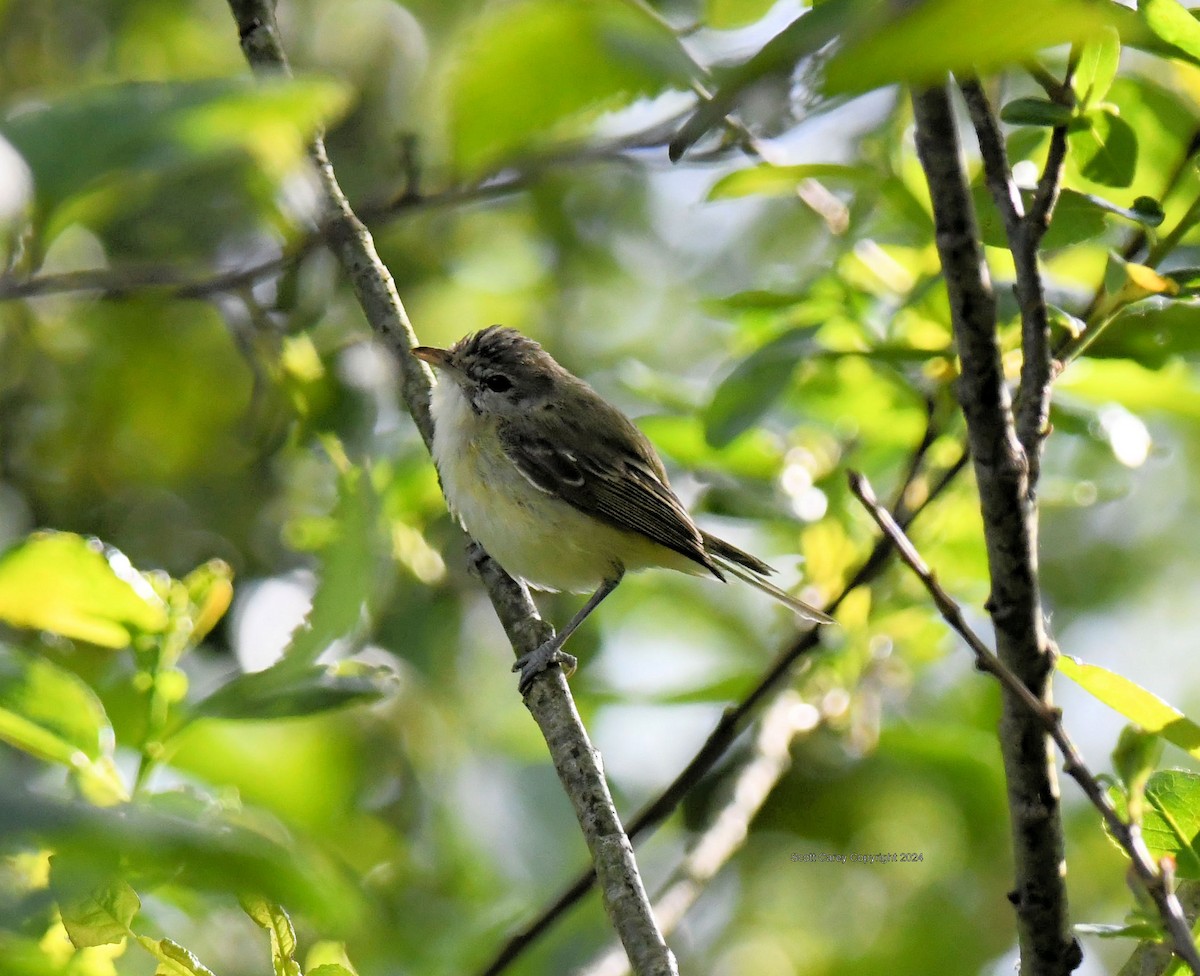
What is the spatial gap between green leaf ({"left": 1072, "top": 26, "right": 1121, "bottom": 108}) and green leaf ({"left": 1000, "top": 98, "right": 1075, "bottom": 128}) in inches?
5.4

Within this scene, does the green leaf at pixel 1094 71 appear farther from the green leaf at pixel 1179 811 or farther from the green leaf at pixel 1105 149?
the green leaf at pixel 1179 811

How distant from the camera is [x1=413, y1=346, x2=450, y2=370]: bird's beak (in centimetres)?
338

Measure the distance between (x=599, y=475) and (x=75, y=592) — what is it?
8.42 ft

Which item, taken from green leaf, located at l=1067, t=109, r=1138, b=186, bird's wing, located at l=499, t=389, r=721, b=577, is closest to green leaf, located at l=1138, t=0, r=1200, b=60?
green leaf, located at l=1067, t=109, r=1138, b=186

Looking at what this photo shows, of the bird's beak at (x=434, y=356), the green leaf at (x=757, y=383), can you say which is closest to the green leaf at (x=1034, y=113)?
the green leaf at (x=757, y=383)

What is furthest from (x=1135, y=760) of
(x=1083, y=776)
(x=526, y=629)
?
(x=526, y=629)

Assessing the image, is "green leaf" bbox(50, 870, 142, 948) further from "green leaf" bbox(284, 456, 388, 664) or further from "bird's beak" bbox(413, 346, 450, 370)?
"bird's beak" bbox(413, 346, 450, 370)

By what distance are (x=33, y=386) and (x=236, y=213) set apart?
109cm

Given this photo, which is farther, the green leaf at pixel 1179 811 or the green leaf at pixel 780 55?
the green leaf at pixel 1179 811

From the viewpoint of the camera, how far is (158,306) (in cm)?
460

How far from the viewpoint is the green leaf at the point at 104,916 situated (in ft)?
4.76

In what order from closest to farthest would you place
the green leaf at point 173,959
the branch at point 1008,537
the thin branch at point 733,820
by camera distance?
1. the branch at point 1008,537
2. the green leaf at point 173,959
3. the thin branch at point 733,820

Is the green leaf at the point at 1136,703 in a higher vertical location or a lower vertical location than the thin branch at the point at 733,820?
higher

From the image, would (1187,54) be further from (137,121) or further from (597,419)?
(597,419)
